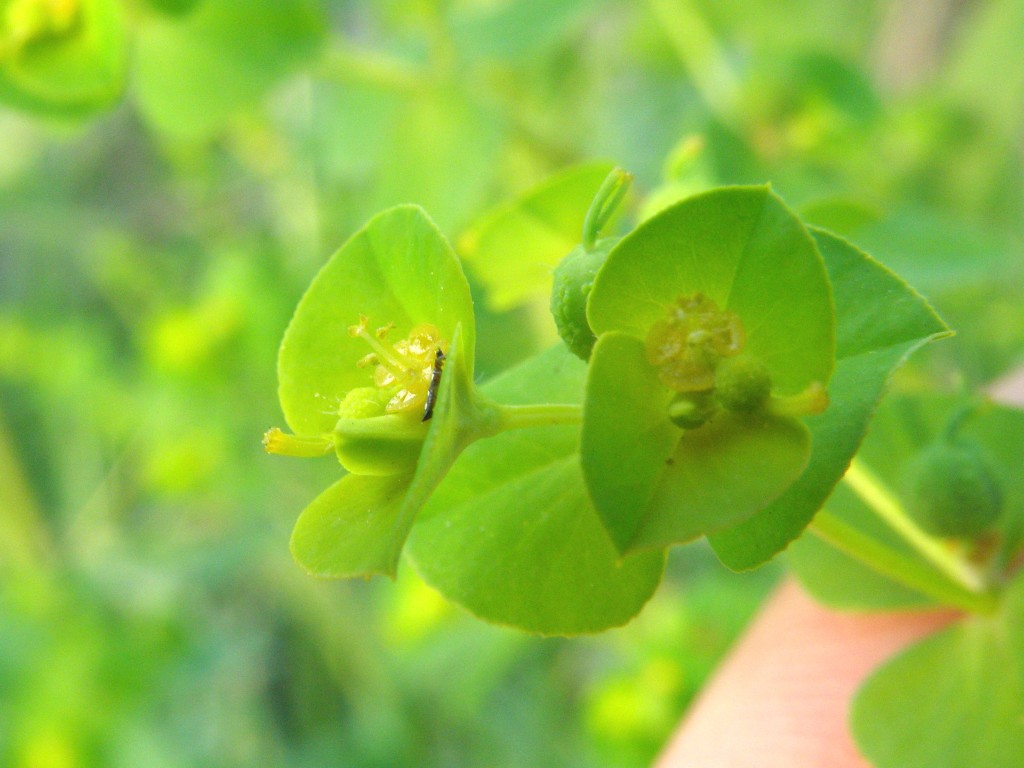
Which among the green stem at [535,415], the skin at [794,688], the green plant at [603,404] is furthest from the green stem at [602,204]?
the skin at [794,688]

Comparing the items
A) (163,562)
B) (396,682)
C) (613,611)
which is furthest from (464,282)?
(163,562)

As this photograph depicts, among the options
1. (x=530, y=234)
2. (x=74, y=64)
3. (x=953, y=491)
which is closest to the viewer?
(x=953, y=491)

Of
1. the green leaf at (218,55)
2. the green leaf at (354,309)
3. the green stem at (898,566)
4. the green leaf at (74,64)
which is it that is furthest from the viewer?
the green leaf at (218,55)

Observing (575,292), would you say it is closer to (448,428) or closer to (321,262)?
(448,428)

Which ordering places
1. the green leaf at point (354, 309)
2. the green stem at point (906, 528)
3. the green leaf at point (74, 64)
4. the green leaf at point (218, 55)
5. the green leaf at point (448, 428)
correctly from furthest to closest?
the green leaf at point (218, 55)
the green leaf at point (74, 64)
the green stem at point (906, 528)
the green leaf at point (354, 309)
the green leaf at point (448, 428)

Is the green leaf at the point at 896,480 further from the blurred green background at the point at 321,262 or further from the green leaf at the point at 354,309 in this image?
the green leaf at the point at 354,309

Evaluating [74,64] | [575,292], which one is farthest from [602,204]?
[74,64]

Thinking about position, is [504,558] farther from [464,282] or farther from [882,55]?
[882,55]
